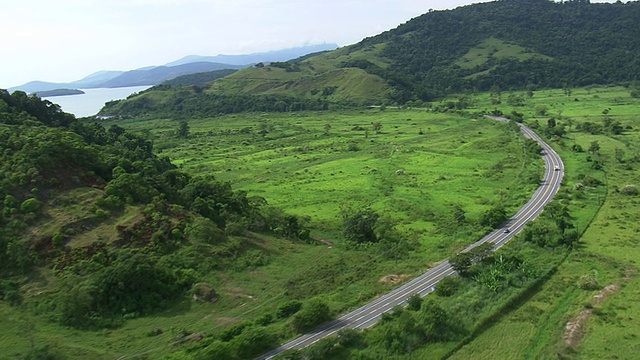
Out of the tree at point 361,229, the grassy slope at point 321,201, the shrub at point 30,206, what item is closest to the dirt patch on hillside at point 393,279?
the grassy slope at point 321,201

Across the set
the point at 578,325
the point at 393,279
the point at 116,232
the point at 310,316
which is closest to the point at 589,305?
the point at 578,325

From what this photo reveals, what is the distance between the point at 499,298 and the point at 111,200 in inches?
2006

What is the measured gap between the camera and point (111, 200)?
2391 inches

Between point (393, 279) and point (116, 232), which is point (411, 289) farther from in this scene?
point (116, 232)

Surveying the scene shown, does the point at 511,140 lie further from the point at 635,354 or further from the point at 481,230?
the point at 635,354

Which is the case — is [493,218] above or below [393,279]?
above

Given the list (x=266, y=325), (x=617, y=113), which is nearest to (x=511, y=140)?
(x=617, y=113)

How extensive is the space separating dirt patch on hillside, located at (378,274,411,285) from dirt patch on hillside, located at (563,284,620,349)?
18.6 metres

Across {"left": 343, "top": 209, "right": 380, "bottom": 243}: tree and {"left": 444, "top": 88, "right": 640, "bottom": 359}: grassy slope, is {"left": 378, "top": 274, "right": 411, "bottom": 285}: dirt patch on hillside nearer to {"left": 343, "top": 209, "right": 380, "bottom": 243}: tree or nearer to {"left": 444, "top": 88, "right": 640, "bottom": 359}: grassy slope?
{"left": 343, "top": 209, "right": 380, "bottom": 243}: tree

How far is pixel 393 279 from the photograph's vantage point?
184 ft

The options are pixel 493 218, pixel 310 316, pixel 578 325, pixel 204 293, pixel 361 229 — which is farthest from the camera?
pixel 493 218

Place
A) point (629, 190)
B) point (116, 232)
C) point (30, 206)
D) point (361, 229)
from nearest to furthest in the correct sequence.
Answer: point (116, 232) < point (30, 206) < point (361, 229) < point (629, 190)

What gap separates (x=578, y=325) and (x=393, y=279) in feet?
66.9

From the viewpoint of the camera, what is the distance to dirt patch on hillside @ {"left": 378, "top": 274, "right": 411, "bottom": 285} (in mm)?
55419
